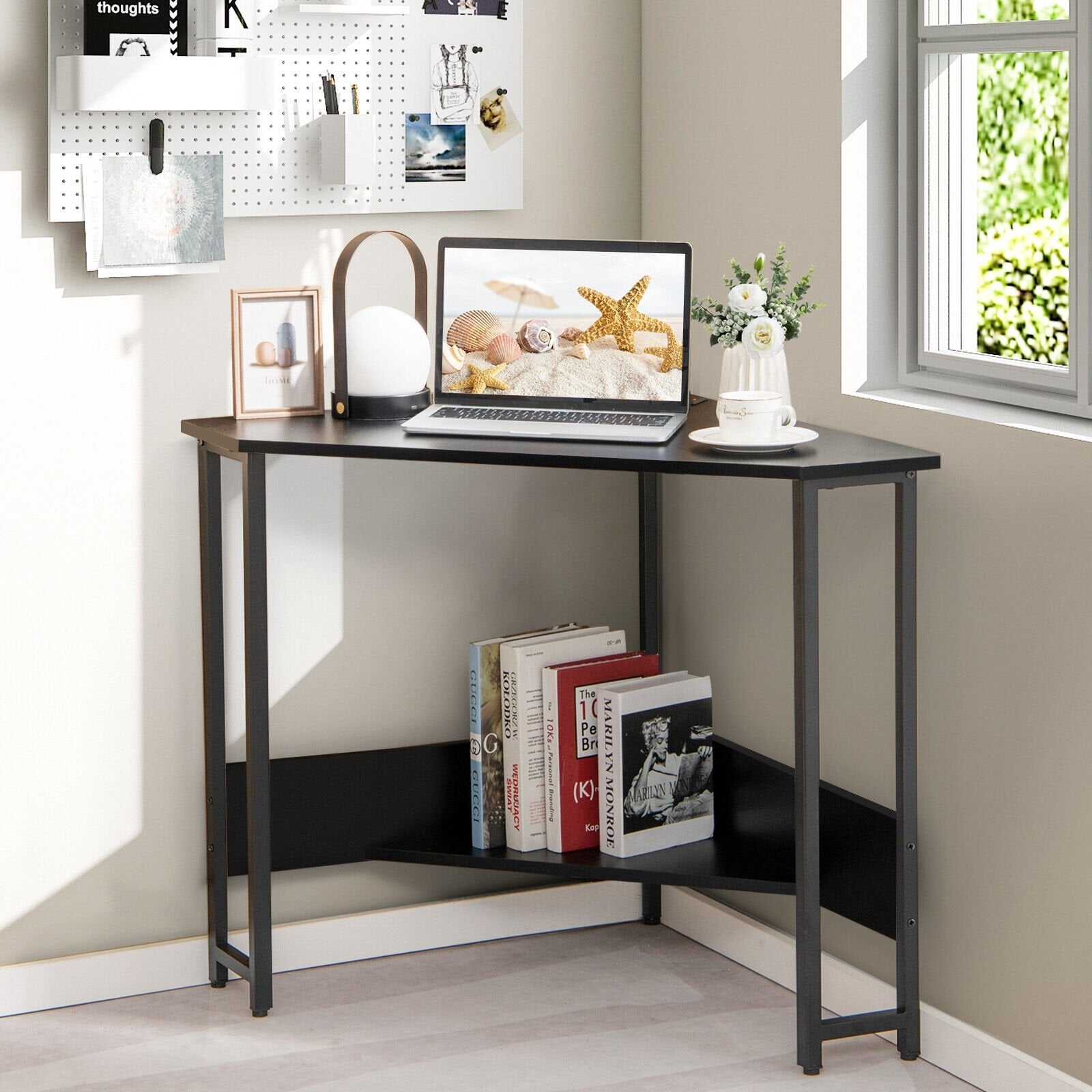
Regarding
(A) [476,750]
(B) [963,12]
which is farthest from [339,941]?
(B) [963,12]

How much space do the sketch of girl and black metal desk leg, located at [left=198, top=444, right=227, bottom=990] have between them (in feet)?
2.33

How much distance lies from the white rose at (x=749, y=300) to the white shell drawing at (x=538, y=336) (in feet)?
1.01

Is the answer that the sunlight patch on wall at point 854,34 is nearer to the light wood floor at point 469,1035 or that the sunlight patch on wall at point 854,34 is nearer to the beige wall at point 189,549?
the beige wall at point 189,549

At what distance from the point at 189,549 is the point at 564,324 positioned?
0.75 meters

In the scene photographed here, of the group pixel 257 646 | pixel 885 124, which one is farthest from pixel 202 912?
pixel 885 124

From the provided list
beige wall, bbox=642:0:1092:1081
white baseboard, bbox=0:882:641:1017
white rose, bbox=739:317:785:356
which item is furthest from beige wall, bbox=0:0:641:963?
white rose, bbox=739:317:785:356

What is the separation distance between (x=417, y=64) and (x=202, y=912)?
4.89 feet

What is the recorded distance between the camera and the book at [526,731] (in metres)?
2.71

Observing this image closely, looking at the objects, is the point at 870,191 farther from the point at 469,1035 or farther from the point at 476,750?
the point at 469,1035

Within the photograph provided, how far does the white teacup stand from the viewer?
2221 millimetres

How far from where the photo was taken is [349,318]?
8.82ft

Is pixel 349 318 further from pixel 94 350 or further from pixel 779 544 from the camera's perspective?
pixel 779 544

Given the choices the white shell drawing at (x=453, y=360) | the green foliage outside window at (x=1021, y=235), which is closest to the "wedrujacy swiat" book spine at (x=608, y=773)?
the white shell drawing at (x=453, y=360)

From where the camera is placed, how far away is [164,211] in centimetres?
258
